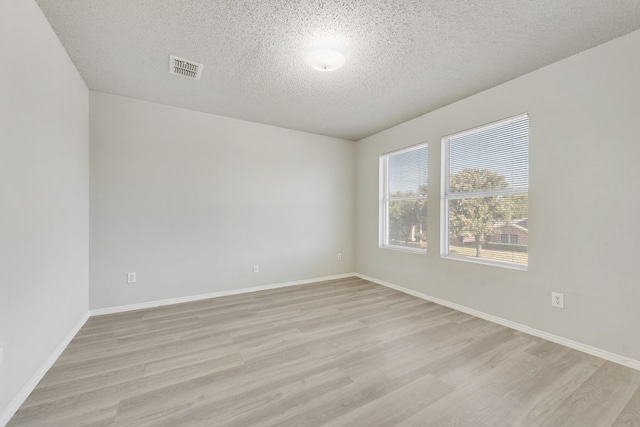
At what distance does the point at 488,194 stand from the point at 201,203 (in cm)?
361

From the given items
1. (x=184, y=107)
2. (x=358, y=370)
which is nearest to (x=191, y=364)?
(x=358, y=370)

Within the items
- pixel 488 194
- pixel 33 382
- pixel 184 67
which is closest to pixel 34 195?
pixel 33 382

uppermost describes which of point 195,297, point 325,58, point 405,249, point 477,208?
point 325,58

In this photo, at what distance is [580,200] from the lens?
230 centimetres

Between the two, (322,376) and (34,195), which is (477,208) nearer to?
(322,376)

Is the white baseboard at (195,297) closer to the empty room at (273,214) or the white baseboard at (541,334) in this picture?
the empty room at (273,214)

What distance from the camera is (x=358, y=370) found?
77.5 inches

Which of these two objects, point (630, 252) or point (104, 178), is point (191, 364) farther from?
point (630, 252)

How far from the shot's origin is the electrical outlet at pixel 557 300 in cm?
238

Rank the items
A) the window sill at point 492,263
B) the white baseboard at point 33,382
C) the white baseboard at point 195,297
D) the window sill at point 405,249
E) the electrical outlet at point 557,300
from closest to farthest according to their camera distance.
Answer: the white baseboard at point 33,382
the electrical outlet at point 557,300
the window sill at point 492,263
the white baseboard at point 195,297
the window sill at point 405,249

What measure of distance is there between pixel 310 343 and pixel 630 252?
8.69 feet

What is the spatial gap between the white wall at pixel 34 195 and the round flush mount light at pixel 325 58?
1843 mm

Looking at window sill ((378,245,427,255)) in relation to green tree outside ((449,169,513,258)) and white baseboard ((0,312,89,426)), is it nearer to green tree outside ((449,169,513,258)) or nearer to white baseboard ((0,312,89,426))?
green tree outside ((449,169,513,258))

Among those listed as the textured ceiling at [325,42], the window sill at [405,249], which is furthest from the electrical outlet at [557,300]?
the textured ceiling at [325,42]
